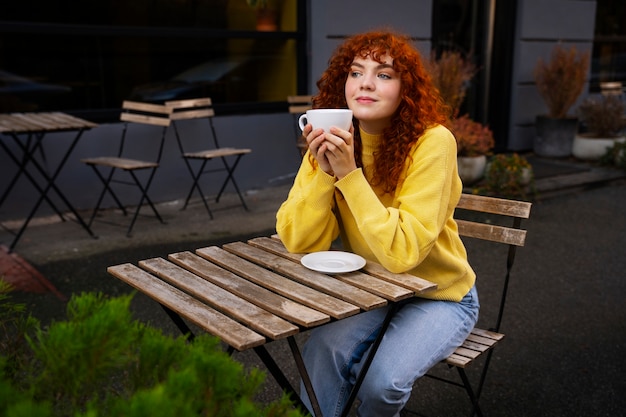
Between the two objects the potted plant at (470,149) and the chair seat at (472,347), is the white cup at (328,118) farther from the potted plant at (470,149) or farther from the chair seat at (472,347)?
the potted plant at (470,149)

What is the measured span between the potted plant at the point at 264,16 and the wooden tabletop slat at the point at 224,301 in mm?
5709

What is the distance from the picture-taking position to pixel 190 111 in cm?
630

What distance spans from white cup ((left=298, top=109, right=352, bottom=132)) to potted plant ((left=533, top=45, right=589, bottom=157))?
8060 mm

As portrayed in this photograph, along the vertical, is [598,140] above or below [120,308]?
below

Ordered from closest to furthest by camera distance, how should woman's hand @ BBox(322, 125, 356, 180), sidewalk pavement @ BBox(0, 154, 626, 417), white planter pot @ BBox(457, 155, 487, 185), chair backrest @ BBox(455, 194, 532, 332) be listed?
woman's hand @ BBox(322, 125, 356, 180), chair backrest @ BBox(455, 194, 532, 332), sidewalk pavement @ BBox(0, 154, 626, 417), white planter pot @ BBox(457, 155, 487, 185)

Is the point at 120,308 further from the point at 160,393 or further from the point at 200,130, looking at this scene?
the point at 200,130

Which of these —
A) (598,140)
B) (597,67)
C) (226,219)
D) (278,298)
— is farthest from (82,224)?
(597,67)

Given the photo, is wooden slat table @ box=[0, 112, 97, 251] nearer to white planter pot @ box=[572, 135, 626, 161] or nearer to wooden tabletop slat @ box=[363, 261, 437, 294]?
wooden tabletop slat @ box=[363, 261, 437, 294]

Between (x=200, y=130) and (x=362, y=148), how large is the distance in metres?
4.83

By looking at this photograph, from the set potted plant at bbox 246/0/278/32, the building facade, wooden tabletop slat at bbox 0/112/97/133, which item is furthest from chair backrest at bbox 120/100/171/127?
potted plant at bbox 246/0/278/32

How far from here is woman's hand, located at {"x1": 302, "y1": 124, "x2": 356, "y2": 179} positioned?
1920 mm

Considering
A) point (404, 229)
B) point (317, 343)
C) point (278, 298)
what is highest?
point (404, 229)

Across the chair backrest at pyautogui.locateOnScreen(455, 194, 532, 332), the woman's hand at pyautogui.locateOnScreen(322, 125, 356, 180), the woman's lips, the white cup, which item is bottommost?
the chair backrest at pyautogui.locateOnScreen(455, 194, 532, 332)

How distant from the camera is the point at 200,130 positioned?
6.92m
